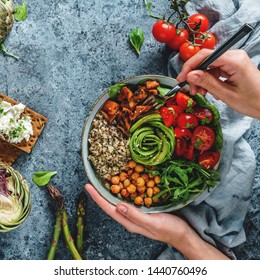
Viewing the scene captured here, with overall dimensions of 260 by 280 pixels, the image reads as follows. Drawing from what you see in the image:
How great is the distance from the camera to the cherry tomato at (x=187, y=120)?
2054 mm

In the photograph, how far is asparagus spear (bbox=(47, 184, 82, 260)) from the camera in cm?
215

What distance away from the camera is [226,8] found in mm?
2137

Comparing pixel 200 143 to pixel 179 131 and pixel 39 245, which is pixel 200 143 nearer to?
pixel 179 131

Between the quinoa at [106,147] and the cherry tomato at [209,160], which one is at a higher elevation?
the cherry tomato at [209,160]

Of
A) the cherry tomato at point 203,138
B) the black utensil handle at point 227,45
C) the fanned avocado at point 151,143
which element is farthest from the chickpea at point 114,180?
the black utensil handle at point 227,45

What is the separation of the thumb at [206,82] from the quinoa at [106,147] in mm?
404

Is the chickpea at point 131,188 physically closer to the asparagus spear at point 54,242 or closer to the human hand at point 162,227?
the human hand at point 162,227

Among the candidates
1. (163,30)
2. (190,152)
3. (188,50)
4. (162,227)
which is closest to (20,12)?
(163,30)

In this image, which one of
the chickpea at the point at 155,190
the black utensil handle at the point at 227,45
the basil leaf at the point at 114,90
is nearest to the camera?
the black utensil handle at the point at 227,45

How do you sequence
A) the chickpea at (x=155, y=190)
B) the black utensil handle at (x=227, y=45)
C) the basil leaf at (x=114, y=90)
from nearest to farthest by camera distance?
the black utensil handle at (x=227, y=45) < the basil leaf at (x=114, y=90) < the chickpea at (x=155, y=190)

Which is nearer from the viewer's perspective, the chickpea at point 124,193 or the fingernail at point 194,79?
the fingernail at point 194,79

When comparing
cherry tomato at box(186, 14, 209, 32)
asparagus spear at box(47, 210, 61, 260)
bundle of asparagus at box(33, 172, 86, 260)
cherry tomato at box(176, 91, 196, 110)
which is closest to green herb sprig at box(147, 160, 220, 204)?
cherry tomato at box(176, 91, 196, 110)

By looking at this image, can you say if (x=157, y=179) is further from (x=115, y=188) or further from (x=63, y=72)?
(x=63, y=72)
